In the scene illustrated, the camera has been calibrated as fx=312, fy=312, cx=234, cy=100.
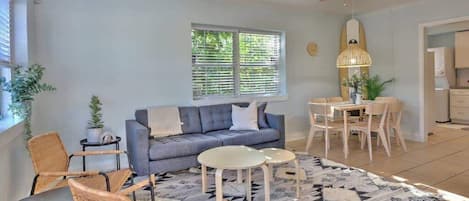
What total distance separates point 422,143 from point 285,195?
3513 mm

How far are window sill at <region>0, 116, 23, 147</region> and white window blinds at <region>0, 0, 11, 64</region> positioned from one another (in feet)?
1.57

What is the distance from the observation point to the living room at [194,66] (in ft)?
10.3

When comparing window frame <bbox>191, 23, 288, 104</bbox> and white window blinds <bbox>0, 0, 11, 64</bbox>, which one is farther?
window frame <bbox>191, 23, 288, 104</bbox>

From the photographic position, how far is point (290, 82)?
222 inches

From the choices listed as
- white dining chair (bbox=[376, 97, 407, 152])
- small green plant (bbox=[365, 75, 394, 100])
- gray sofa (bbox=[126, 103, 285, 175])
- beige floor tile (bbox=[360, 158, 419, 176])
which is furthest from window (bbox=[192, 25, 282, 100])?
beige floor tile (bbox=[360, 158, 419, 176])

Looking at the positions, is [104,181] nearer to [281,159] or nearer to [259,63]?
[281,159]

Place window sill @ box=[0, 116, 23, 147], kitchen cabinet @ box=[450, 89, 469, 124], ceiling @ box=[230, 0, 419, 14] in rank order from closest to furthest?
window sill @ box=[0, 116, 23, 147], ceiling @ box=[230, 0, 419, 14], kitchen cabinet @ box=[450, 89, 469, 124]

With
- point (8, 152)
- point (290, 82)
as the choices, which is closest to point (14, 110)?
point (8, 152)

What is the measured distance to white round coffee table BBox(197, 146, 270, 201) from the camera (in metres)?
2.52

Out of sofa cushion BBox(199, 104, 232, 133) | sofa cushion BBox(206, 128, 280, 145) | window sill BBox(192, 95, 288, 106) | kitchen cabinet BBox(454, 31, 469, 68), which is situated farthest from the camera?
kitchen cabinet BBox(454, 31, 469, 68)

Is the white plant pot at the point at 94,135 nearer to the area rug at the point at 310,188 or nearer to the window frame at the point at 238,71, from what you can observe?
the area rug at the point at 310,188

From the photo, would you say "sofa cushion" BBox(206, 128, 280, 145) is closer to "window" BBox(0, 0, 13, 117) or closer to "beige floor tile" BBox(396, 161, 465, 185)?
"beige floor tile" BBox(396, 161, 465, 185)

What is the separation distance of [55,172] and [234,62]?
134 inches

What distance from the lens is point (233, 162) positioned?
267 centimetres
